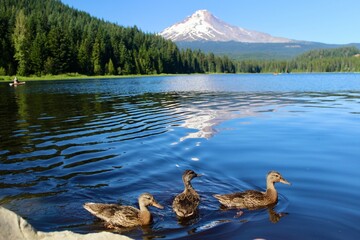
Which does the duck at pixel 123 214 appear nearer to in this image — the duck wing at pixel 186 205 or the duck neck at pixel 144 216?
the duck neck at pixel 144 216

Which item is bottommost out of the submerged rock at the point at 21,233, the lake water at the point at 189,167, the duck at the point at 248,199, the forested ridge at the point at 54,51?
the lake water at the point at 189,167

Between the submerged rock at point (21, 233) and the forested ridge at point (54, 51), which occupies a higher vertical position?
the forested ridge at point (54, 51)

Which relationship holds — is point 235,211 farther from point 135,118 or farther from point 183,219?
point 135,118

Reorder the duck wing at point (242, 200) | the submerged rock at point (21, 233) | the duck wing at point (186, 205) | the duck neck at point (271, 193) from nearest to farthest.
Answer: the submerged rock at point (21, 233) < the duck wing at point (186, 205) < the duck wing at point (242, 200) < the duck neck at point (271, 193)

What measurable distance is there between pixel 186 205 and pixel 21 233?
16.9 feet

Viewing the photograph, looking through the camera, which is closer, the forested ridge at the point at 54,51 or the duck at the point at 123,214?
the duck at the point at 123,214

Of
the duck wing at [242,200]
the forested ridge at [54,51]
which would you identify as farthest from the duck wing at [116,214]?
the forested ridge at [54,51]

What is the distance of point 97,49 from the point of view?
15238cm

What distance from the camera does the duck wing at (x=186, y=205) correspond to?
10.4m

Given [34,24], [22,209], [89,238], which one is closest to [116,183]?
[22,209]

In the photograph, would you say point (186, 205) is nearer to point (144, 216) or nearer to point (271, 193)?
point (144, 216)

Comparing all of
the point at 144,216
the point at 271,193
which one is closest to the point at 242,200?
the point at 271,193

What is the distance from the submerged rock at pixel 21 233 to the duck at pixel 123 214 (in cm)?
334

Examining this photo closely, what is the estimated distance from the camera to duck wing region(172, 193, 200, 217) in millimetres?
10352
